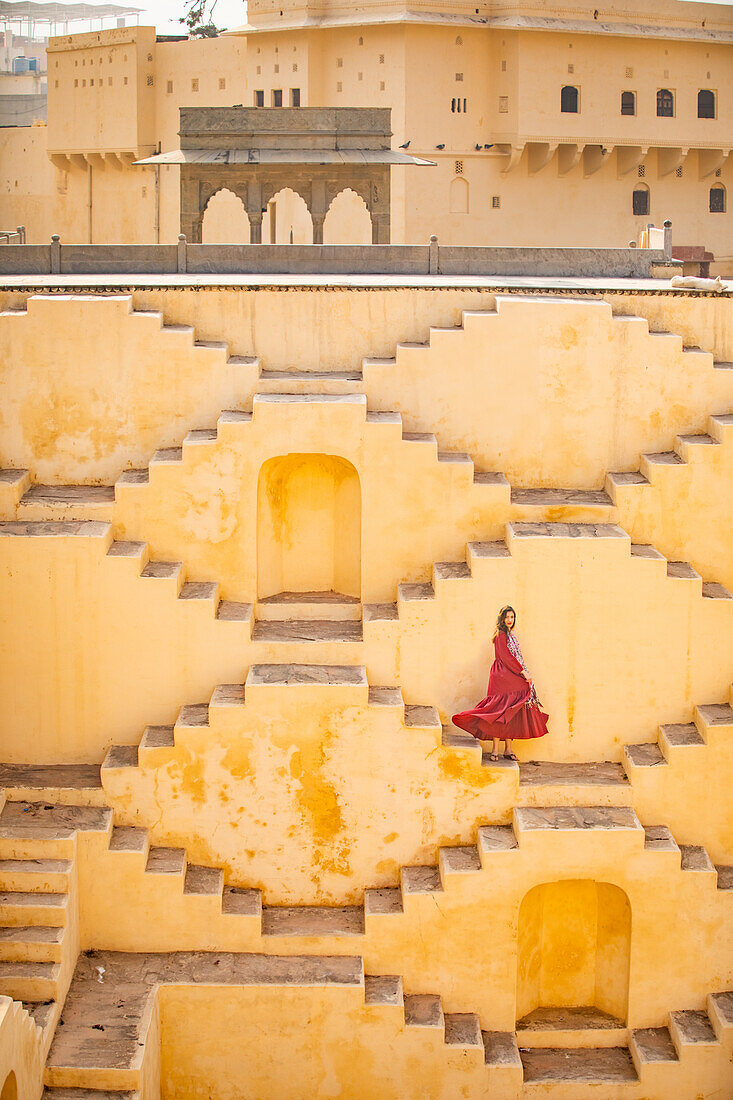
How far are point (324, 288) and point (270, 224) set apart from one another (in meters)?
16.2

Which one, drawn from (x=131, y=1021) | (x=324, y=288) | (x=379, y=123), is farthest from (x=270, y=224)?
(x=131, y=1021)

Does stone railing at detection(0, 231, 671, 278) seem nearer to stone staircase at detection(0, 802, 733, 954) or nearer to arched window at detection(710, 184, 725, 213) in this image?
stone staircase at detection(0, 802, 733, 954)

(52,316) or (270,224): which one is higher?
(270,224)

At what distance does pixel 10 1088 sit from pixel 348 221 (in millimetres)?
22004

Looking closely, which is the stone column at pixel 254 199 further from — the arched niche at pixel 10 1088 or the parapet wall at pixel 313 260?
the arched niche at pixel 10 1088

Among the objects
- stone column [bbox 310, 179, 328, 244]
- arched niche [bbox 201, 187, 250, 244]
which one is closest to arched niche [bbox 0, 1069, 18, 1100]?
stone column [bbox 310, 179, 328, 244]

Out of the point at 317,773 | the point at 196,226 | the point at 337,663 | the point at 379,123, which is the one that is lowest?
the point at 317,773

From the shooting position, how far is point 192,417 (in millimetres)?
14586

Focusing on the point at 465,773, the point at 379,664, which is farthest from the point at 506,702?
the point at 379,664

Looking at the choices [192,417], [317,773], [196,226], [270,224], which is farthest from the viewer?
[270,224]

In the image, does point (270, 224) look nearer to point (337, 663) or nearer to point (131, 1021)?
point (337, 663)

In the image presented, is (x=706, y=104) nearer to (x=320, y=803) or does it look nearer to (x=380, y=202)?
(x=380, y=202)

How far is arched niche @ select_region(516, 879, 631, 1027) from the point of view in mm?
14016

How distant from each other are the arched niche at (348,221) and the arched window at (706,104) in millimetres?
7193
